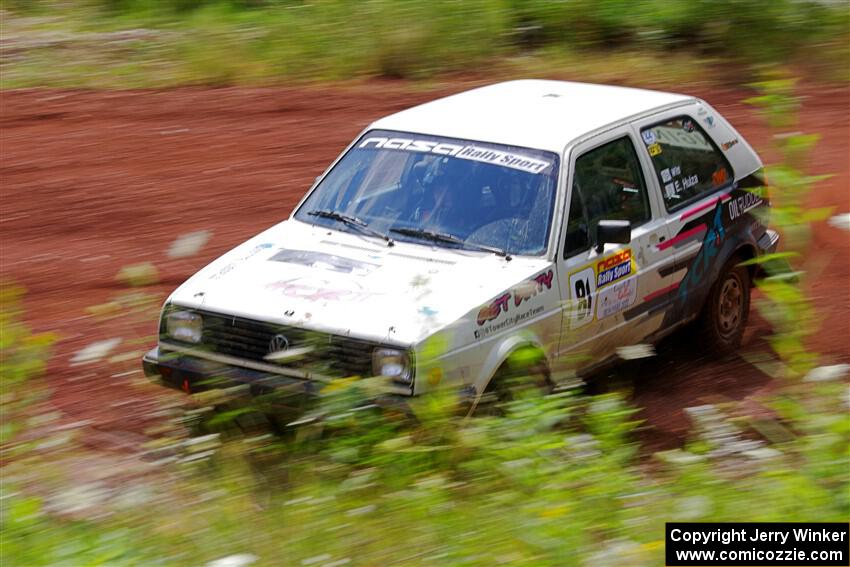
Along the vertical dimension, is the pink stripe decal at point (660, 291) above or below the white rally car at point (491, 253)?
below

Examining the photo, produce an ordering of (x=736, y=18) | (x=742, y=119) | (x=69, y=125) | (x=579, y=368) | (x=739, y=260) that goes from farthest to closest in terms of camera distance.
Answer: (x=736, y=18), (x=742, y=119), (x=69, y=125), (x=739, y=260), (x=579, y=368)

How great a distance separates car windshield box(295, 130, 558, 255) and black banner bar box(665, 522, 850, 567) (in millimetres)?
2488

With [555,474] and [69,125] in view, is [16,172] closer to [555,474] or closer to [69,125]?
[69,125]

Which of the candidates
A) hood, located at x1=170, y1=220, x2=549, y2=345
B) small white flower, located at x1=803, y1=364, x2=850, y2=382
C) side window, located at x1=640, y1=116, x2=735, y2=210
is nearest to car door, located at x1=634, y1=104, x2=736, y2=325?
side window, located at x1=640, y1=116, x2=735, y2=210

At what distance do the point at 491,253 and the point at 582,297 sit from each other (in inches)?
21.5

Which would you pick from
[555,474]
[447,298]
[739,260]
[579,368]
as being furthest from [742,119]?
[555,474]

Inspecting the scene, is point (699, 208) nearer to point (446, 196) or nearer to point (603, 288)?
point (603, 288)

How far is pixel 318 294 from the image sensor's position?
5.29 meters

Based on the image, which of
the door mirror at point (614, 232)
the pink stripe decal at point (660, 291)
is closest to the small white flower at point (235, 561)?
the door mirror at point (614, 232)

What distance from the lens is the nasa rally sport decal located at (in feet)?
19.3

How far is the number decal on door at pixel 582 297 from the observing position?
5833 mm

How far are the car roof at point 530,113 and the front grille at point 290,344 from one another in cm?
175

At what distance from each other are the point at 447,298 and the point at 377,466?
4.32 ft

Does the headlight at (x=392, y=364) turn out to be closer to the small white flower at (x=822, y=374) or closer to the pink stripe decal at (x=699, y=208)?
the small white flower at (x=822, y=374)
